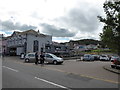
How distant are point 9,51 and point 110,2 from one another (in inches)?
2147

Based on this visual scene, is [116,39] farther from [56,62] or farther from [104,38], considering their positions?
[56,62]

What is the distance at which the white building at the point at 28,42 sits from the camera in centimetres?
5464

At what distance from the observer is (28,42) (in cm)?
5466

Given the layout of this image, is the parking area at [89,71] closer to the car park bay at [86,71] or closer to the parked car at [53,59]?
the car park bay at [86,71]

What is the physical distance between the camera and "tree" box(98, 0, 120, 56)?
16922 mm

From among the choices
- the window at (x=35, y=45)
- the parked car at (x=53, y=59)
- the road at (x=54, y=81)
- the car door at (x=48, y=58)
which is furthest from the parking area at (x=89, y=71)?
the window at (x=35, y=45)

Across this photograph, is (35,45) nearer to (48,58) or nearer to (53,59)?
(48,58)

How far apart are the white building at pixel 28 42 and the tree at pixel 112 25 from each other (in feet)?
128

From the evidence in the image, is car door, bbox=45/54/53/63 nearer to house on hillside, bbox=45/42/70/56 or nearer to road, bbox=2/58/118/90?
road, bbox=2/58/118/90

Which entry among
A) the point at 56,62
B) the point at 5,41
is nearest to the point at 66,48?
the point at 5,41

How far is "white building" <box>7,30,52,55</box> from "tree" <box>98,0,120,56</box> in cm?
3901

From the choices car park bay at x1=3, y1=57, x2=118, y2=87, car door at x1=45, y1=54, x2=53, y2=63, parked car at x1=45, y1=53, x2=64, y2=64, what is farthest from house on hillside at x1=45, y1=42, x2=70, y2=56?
car park bay at x1=3, y1=57, x2=118, y2=87

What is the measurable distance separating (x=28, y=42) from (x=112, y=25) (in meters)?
40.1

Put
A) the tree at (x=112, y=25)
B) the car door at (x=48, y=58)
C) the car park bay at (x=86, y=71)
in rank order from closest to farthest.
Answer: the car park bay at (x=86, y=71) → the tree at (x=112, y=25) → the car door at (x=48, y=58)
